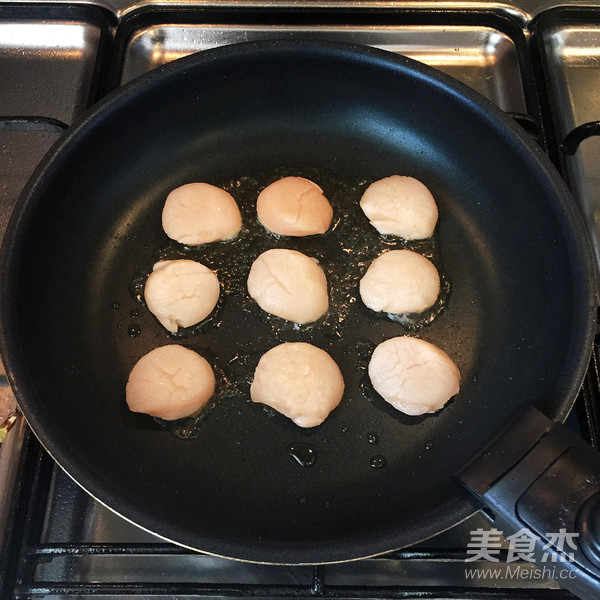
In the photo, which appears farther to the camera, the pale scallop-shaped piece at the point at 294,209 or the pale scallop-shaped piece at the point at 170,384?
the pale scallop-shaped piece at the point at 294,209

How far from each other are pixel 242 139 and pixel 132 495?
726mm

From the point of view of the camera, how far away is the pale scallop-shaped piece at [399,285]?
1.01 metres

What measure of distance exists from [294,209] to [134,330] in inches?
14.7

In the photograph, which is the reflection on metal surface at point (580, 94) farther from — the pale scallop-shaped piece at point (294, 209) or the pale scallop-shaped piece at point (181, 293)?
the pale scallop-shaped piece at point (181, 293)

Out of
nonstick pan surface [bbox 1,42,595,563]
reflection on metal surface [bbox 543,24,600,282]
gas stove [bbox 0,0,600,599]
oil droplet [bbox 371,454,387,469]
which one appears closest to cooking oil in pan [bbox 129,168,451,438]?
nonstick pan surface [bbox 1,42,595,563]

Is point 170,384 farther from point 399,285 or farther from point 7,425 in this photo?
point 399,285

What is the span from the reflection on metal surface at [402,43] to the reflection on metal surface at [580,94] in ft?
0.34

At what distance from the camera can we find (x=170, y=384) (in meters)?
0.94

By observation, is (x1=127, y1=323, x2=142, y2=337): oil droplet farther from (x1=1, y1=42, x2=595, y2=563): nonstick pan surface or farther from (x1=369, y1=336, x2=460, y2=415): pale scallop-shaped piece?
(x1=369, y1=336, x2=460, y2=415): pale scallop-shaped piece

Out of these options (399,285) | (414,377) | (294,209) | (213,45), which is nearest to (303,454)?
(414,377)

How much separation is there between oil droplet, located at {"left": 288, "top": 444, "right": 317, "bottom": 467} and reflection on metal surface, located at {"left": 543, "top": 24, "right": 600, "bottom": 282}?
27.2 inches

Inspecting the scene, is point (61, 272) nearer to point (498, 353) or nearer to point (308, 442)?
point (308, 442)

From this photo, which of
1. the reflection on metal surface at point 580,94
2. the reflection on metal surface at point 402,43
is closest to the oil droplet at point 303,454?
the reflection on metal surface at point 580,94

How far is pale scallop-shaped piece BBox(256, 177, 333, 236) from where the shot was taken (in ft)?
3.49
